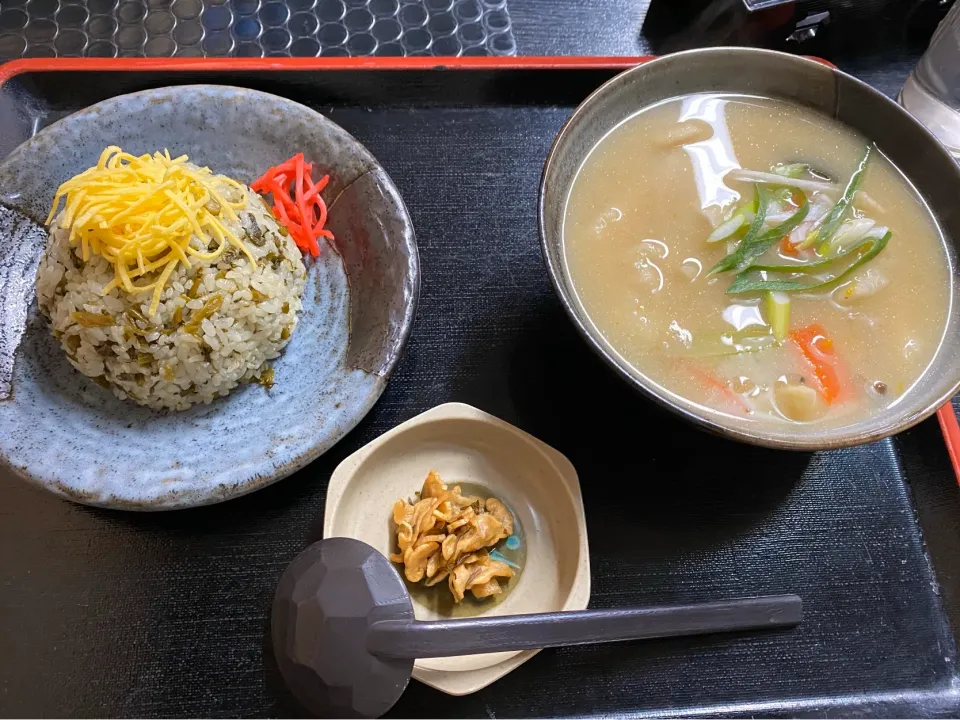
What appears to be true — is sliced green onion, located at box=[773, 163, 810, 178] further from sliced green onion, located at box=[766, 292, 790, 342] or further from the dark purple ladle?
the dark purple ladle

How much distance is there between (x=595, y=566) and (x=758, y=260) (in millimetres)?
849

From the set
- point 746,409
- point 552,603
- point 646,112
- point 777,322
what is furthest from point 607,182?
point 552,603

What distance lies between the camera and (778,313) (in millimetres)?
1526

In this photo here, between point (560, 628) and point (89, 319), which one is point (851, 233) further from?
point (89, 319)

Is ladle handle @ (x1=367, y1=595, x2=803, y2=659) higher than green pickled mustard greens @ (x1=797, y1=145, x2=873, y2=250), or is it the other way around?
green pickled mustard greens @ (x1=797, y1=145, x2=873, y2=250)

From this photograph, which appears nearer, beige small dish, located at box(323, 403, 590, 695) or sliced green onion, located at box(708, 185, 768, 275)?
beige small dish, located at box(323, 403, 590, 695)

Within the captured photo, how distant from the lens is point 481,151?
2049 millimetres

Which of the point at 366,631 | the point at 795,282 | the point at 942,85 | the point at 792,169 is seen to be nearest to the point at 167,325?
the point at 366,631

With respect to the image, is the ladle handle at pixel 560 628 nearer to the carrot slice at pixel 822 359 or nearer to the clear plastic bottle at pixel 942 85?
the carrot slice at pixel 822 359

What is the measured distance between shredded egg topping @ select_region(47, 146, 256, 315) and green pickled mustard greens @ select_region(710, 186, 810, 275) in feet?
3.89

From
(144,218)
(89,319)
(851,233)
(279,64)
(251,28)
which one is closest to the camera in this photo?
(144,218)

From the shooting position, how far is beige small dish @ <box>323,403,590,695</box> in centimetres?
140

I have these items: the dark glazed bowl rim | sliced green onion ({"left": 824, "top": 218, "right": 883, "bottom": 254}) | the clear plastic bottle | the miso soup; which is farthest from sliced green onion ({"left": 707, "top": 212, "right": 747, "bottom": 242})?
the clear plastic bottle

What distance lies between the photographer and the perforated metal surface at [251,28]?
92.4 inches
